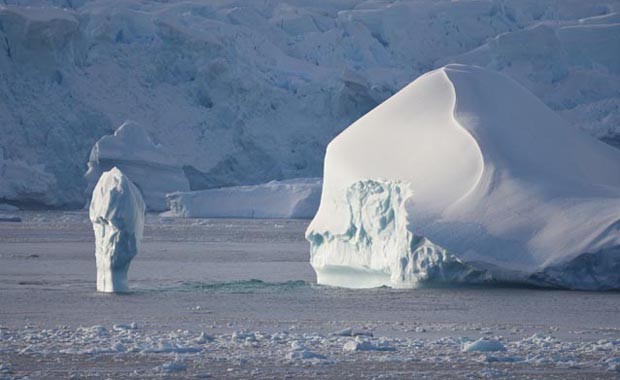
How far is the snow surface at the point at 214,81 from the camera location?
126 ft

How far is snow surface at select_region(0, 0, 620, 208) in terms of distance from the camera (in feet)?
126

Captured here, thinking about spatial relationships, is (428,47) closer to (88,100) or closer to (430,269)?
(88,100)

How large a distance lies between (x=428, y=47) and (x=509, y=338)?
4203 centimetres

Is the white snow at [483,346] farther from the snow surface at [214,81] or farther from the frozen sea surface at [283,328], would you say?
the snow surface at [214,81]

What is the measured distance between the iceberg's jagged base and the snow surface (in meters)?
21.3

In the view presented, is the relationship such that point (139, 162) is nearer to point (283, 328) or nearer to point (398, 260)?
point (398, 260)

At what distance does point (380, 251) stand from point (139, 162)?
21.7 meters

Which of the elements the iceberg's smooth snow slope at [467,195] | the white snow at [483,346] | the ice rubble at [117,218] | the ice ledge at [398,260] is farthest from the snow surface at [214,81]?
the white snow at [483,346]

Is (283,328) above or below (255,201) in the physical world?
below

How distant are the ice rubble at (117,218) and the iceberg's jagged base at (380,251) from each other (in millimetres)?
2718

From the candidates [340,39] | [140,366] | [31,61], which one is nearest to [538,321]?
[140,366]

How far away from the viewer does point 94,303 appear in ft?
47.2

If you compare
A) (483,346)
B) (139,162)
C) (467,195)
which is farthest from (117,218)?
(139,162)

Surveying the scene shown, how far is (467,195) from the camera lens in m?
15.3
